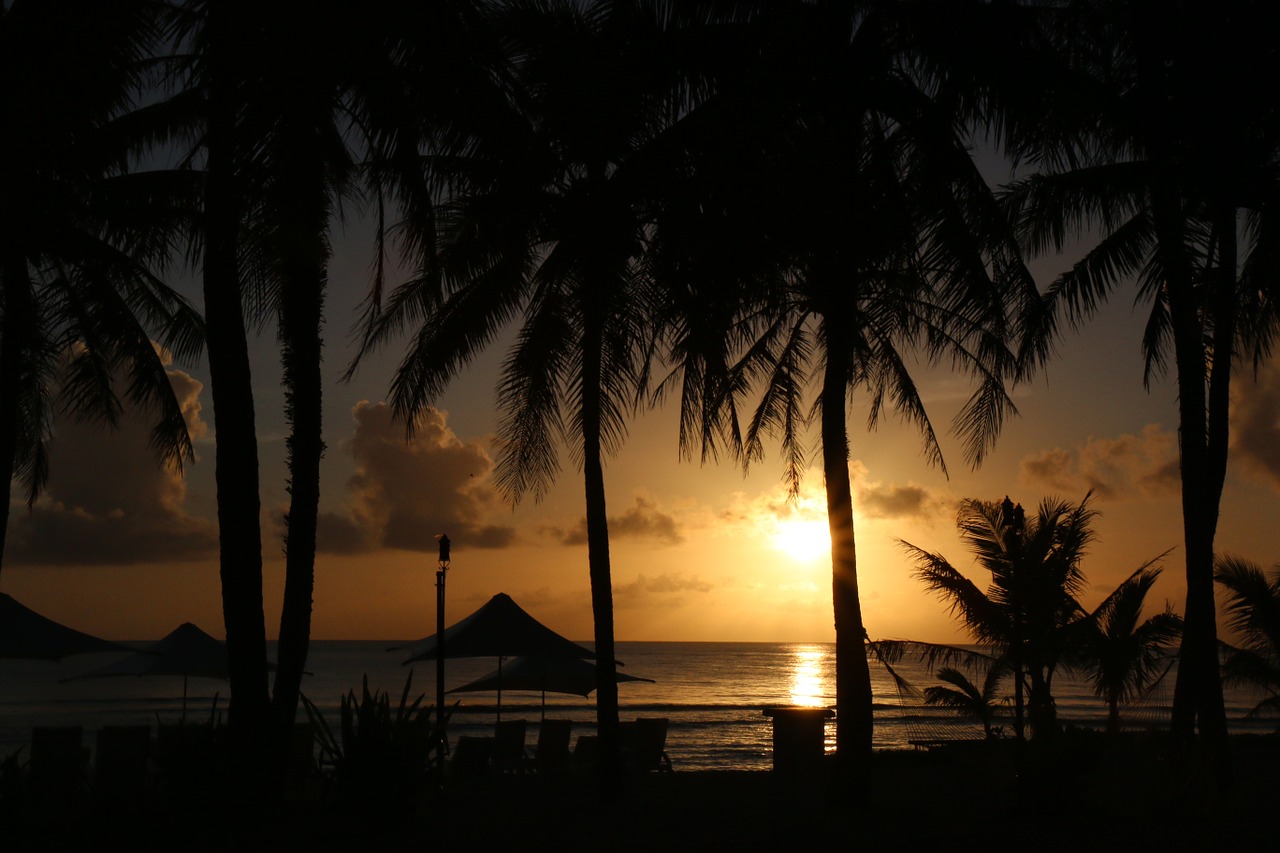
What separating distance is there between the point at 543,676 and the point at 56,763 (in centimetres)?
745

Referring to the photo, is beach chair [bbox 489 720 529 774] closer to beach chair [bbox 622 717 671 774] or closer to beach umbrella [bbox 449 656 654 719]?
beach umbrella [bbox 449 656 654 719]

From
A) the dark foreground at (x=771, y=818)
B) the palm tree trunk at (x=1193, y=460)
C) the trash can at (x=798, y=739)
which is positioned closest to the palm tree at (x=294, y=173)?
the dark foreground at (x=771, y=818)

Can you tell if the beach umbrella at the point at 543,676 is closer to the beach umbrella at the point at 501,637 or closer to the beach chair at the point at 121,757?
the beach umbrella at the point at 501,637

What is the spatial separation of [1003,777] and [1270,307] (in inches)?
279

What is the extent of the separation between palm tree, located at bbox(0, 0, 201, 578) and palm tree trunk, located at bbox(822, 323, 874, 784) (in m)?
6.98

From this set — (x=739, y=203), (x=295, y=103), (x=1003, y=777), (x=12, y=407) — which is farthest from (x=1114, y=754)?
(x=12, y=407)

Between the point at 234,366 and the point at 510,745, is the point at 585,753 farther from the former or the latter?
the point at 234,366

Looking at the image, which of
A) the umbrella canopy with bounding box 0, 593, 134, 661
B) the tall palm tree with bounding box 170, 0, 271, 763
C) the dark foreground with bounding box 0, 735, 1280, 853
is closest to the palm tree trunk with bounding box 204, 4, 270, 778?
the tall palm tree with bounding box 170, 0, 271, 763

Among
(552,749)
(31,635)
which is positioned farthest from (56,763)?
(552,749)

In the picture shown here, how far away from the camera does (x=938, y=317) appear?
1433cm

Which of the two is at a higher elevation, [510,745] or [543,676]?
[543,676]

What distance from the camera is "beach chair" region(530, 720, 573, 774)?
642 inches

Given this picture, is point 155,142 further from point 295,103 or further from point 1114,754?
point 1114,754

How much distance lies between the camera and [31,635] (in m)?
14.9
